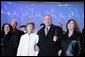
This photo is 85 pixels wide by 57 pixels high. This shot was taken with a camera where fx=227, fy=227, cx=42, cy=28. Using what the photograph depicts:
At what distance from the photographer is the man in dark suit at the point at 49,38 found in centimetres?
360

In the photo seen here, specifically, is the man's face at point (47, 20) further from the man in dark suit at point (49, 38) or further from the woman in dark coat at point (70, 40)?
the woman in dark coat at point (70, 40)

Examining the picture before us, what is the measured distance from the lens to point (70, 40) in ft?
11.8

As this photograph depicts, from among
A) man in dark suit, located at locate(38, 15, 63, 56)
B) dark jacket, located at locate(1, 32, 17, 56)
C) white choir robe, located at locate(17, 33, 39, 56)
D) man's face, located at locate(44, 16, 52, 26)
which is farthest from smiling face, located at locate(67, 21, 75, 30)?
dark jacket, located at locate(1, 32, 17, 56)

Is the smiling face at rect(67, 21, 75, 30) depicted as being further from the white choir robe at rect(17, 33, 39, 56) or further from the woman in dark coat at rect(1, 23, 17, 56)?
the woman in dark coat at rect(1, 23, 17, 56)

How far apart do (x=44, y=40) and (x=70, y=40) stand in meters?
0.41

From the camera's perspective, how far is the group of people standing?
3.59 meters

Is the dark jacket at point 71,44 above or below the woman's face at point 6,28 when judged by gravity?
below

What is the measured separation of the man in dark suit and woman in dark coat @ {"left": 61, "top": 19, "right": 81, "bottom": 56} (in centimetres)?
9

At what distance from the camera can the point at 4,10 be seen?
3672mm

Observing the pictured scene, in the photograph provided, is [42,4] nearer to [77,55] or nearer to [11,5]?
[11,5]

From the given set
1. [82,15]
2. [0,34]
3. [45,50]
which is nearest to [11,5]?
[0,34]

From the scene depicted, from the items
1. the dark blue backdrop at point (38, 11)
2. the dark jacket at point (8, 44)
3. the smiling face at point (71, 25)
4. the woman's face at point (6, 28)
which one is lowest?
the dark jacket at point (8, 44)

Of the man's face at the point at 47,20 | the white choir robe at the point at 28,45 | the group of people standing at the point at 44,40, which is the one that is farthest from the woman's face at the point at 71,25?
the white choir robe at the point at 28,45

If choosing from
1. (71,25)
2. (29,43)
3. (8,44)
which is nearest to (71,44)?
(71,25)
